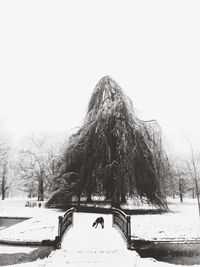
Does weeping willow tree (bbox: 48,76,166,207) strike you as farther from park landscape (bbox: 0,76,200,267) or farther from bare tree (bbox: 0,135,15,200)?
bare tree (bbox: 0,135,15,200)

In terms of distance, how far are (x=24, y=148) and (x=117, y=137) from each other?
77.0ft

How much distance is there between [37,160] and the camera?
1431 inches

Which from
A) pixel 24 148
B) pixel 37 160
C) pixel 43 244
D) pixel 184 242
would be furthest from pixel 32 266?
pixel 24 148

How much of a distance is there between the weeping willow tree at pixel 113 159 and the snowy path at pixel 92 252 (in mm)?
8825

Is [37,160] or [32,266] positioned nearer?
[32,266]

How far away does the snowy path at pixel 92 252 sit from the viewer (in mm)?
6645

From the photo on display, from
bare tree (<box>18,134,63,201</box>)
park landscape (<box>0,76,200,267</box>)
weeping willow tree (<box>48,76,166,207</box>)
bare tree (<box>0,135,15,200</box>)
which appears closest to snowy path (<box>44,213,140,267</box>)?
park landscape (<box>0,76,200,267</box>)

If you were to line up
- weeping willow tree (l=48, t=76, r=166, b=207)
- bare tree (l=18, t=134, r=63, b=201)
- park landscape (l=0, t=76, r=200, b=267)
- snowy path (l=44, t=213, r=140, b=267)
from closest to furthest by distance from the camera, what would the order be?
snowy path (l=44, t=213, r=140, b=267) < park landscape (l=0, t=76, r=200, b=267) < weeping willow tree (l=48, t=76, r=166, b=207) < bare tree (l=18, t=134, r=63, b=201)

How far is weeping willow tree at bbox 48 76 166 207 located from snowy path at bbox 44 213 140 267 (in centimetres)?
883

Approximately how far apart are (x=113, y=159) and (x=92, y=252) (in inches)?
492

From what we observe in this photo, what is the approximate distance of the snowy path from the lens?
262 inches

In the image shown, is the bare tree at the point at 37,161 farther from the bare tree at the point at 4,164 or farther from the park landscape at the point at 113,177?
the park landscape at the point at 113,177

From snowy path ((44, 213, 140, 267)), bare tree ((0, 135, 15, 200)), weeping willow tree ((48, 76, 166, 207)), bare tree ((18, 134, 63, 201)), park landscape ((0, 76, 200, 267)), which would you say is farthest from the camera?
bare tree ((18, 134, 63, 201))

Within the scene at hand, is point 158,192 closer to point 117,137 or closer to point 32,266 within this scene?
point 117,137
